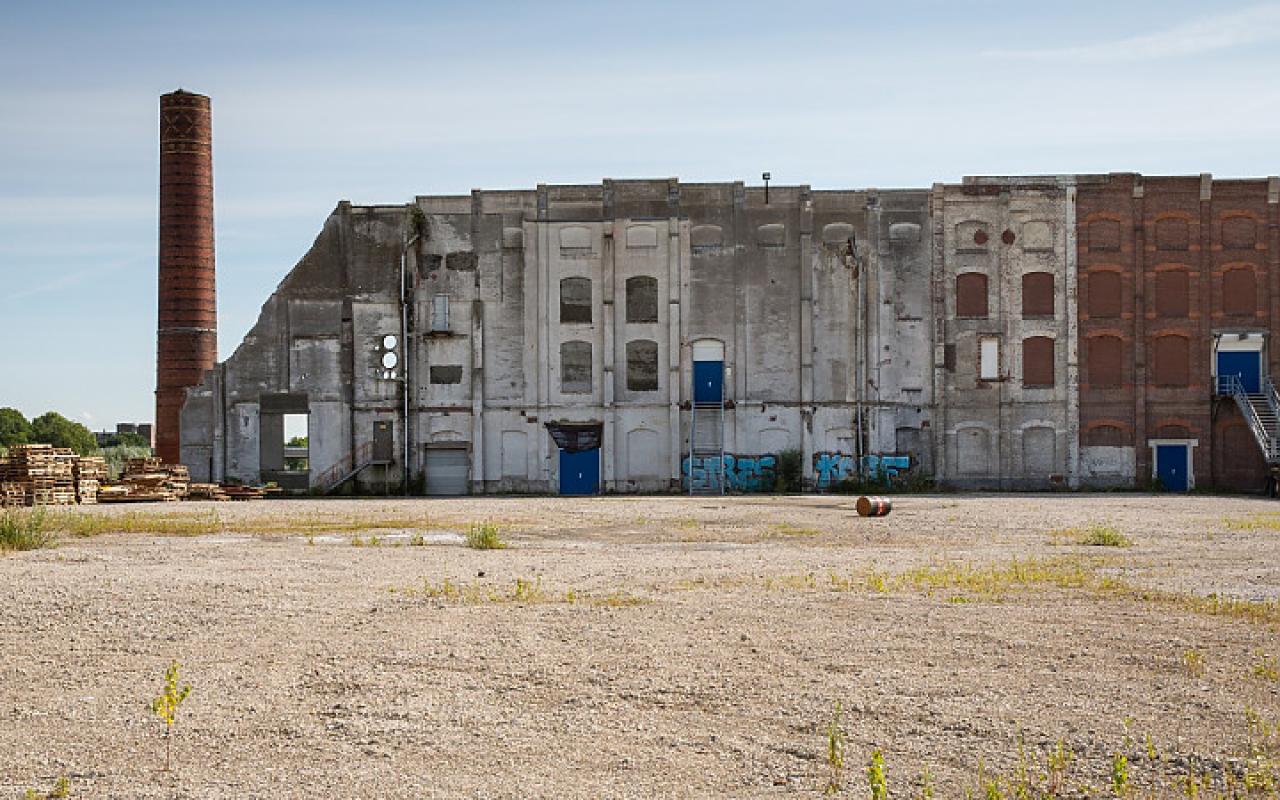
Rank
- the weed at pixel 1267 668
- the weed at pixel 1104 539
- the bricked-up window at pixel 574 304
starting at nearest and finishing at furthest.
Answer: the weed at pixel 1267 668
the weed at pixel 1104 539
the bricked-up window at pixel 574 304

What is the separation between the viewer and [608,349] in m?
38.2

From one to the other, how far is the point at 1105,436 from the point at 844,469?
7538 mm

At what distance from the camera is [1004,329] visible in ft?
128

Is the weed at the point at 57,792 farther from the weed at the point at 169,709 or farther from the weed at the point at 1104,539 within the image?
the weed at the point at 1104,539

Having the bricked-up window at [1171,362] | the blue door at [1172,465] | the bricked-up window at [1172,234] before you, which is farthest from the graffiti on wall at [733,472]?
the bricked-up window at [1172,234]

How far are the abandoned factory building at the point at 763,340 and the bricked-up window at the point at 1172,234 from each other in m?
0.06

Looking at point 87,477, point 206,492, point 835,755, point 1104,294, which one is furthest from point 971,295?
point 835,755

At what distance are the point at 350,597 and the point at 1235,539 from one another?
12707 millimetres

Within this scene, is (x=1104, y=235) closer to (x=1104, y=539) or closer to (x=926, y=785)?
(x=1104, y=539)

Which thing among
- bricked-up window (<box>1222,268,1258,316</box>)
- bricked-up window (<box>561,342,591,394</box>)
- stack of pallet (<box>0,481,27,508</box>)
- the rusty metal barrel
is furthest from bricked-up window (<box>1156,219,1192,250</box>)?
stack of pallet (<box>0,481,27,508</box>)

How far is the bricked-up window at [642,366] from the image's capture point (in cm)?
3844

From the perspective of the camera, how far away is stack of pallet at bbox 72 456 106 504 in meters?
31.7

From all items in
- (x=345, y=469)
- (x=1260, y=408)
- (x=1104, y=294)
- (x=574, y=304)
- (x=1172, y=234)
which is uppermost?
(x=1172, y=234)

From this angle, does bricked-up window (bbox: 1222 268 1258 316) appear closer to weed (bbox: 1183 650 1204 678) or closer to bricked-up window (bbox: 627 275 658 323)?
bricked-up window (bbox: 627 275 658 323)
